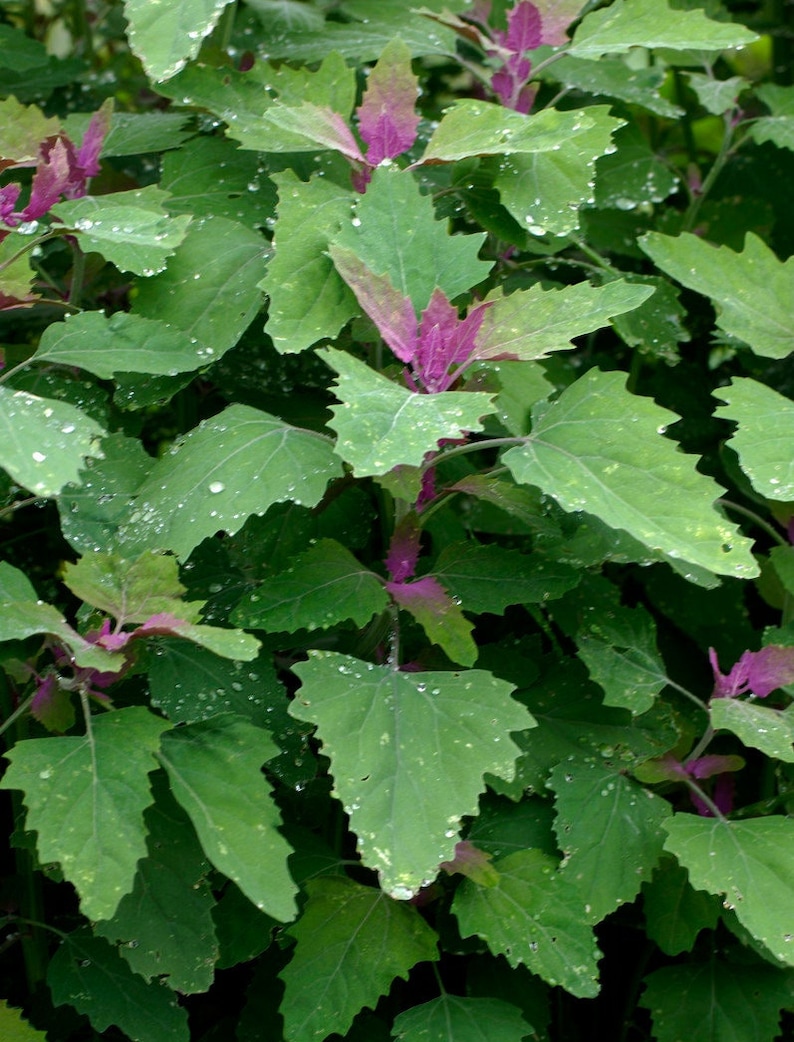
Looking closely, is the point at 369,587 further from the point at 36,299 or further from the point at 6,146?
the point at 6,146

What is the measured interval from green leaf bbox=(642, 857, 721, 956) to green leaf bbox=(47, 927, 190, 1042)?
21.4 inches

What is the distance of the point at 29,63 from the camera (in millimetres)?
1752

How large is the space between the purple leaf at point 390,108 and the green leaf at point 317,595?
50cm

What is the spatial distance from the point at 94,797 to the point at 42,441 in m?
0.32

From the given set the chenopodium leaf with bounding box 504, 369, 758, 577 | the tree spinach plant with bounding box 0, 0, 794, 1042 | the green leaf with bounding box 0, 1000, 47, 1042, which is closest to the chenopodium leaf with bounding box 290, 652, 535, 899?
the tree spinach plant with bounding box 0, 0, 794, 1042

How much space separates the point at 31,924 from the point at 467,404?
82cm

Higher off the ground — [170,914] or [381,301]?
[381,301]

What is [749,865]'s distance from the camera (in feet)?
3.86

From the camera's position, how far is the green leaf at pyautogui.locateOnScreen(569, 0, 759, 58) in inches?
56.4

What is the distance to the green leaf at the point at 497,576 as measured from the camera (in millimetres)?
1216

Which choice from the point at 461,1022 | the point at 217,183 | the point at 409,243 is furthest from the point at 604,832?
the point at 217,183

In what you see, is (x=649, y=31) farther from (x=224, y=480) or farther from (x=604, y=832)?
(x=604, y=832)

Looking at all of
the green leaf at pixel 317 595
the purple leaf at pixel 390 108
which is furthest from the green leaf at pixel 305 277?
the green leaf at pixel 317 595

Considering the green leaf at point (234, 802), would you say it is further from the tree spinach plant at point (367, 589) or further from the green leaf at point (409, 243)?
the green leaf at point (409, 243)
